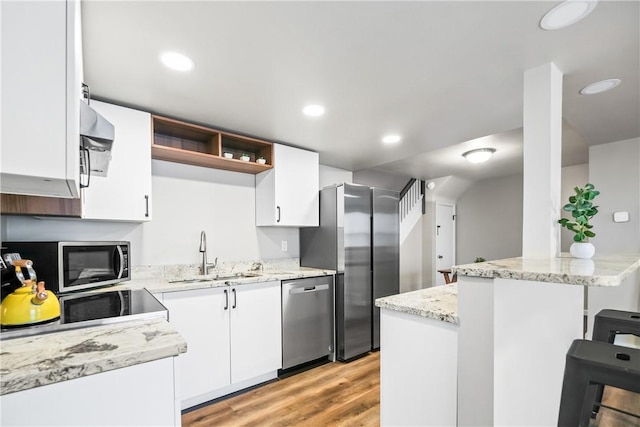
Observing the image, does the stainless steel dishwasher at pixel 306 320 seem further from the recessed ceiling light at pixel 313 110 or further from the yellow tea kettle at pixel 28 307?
the yellow tea kettle at pixel 28 307

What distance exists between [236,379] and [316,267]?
136 cm

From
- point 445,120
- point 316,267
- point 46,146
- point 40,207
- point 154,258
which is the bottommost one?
point 316,267

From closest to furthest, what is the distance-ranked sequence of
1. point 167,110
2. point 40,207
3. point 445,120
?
point 40,207 → point 167,110 → point 445,120

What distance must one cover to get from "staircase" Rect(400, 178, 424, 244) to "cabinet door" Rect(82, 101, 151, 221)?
4361mm

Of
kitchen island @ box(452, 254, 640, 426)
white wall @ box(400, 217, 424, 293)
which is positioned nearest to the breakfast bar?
kitchen island @ box(452, 254, 640, 426)

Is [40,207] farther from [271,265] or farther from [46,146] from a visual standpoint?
[271,265]

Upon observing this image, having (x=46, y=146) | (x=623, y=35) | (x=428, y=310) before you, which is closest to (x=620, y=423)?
(x=428, y=310)

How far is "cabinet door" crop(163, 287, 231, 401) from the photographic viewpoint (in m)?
2.12

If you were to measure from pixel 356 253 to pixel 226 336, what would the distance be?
5.02 ft

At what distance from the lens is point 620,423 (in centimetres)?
190

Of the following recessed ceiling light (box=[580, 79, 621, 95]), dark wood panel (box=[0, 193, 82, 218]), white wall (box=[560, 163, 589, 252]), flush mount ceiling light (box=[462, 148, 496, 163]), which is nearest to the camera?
dark wood panel (box=[0, 193, 82, 218])

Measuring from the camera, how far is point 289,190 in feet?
10.1

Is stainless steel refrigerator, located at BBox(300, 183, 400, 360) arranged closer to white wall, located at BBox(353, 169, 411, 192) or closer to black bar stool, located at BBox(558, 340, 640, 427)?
white wall, located at BBox(353, 169, 411, 192)

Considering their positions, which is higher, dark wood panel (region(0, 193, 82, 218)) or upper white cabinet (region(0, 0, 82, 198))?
upper white cabinet (region(0, 0, 82, 198))
